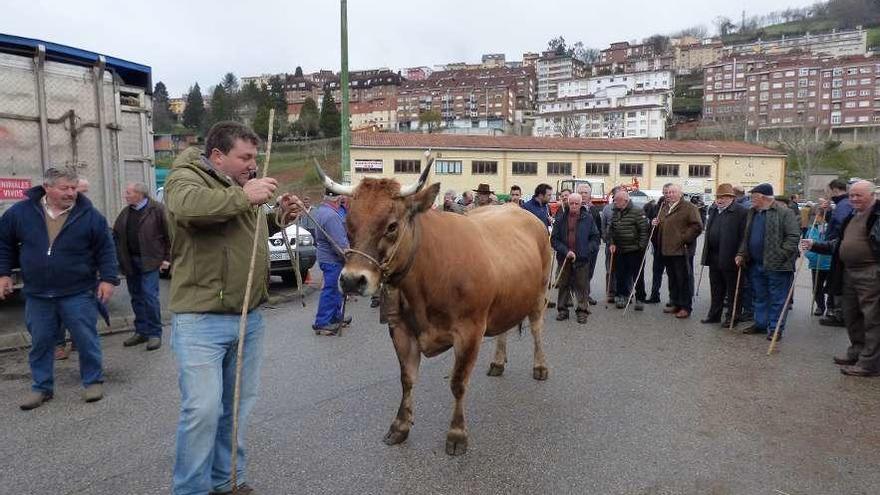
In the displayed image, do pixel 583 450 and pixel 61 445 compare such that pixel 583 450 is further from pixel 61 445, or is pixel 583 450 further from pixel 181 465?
pixel 61 445

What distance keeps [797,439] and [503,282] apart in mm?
2510

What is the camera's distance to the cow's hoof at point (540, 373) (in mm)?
5727

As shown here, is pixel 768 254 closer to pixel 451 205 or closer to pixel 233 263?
pixel 451 205

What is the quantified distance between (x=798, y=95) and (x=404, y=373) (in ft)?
358

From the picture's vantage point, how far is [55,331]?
504 cm

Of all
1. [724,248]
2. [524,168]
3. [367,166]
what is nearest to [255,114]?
[367,166]

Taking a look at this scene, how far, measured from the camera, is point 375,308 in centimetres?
915

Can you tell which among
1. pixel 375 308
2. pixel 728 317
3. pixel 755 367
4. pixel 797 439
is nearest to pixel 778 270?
pixel 728 317

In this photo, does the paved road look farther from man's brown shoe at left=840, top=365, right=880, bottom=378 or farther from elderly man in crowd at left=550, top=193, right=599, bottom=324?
elderly man in crowd at left=550, top=193, right=599, bottom=324

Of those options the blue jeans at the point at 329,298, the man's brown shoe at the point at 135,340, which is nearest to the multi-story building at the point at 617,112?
the blue jeans at the point at 329,298

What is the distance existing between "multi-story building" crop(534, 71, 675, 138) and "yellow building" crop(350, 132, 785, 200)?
29.7m

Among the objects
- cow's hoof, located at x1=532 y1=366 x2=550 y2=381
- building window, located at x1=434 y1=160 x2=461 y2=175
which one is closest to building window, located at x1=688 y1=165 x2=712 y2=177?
building window, located at x1=434 y1=160 x2=461 y2=175

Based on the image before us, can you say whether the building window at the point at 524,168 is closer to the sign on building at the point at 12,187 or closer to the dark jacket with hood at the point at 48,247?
the sign on building at the point at 12,187

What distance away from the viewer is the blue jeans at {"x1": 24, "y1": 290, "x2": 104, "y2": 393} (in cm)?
497
